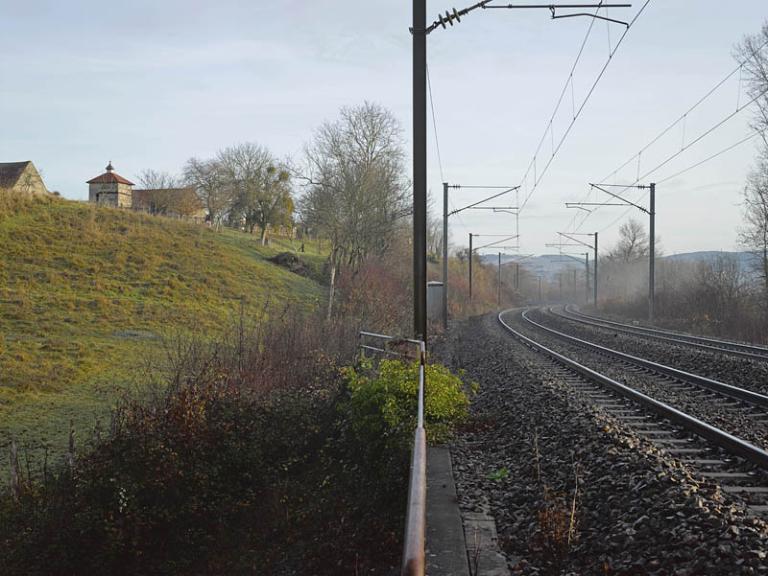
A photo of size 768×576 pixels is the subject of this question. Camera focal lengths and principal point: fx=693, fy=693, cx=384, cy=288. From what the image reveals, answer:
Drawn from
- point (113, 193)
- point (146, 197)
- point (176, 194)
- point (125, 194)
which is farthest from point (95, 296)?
point (125, 194)

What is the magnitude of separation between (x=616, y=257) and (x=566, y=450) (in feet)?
341

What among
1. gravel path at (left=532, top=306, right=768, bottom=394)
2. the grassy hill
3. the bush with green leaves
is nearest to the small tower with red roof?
the grassy hill

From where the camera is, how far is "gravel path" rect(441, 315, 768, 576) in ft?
16.1

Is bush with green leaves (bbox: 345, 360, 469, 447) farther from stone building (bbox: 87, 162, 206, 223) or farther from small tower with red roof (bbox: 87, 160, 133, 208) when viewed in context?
small tower with red roof (bbox: 87, 160, 133, 208)

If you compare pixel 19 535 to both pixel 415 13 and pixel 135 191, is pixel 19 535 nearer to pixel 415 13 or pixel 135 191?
pixel 415 13

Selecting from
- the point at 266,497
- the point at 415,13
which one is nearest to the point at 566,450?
the point at 266,497

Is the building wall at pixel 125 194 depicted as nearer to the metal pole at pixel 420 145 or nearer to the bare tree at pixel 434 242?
the bare tree at pixel 434 242

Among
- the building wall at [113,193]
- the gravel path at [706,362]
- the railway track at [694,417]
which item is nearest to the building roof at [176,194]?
the building wall at [113,193]

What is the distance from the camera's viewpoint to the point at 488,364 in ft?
63.1

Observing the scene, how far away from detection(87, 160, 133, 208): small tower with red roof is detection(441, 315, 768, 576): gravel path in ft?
278

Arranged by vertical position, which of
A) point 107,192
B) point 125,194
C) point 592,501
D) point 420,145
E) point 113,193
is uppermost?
point 125,194

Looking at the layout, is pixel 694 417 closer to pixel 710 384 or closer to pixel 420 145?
pixel 710 384

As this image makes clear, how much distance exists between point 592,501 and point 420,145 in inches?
339

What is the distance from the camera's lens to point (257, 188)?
8225 centimetres
